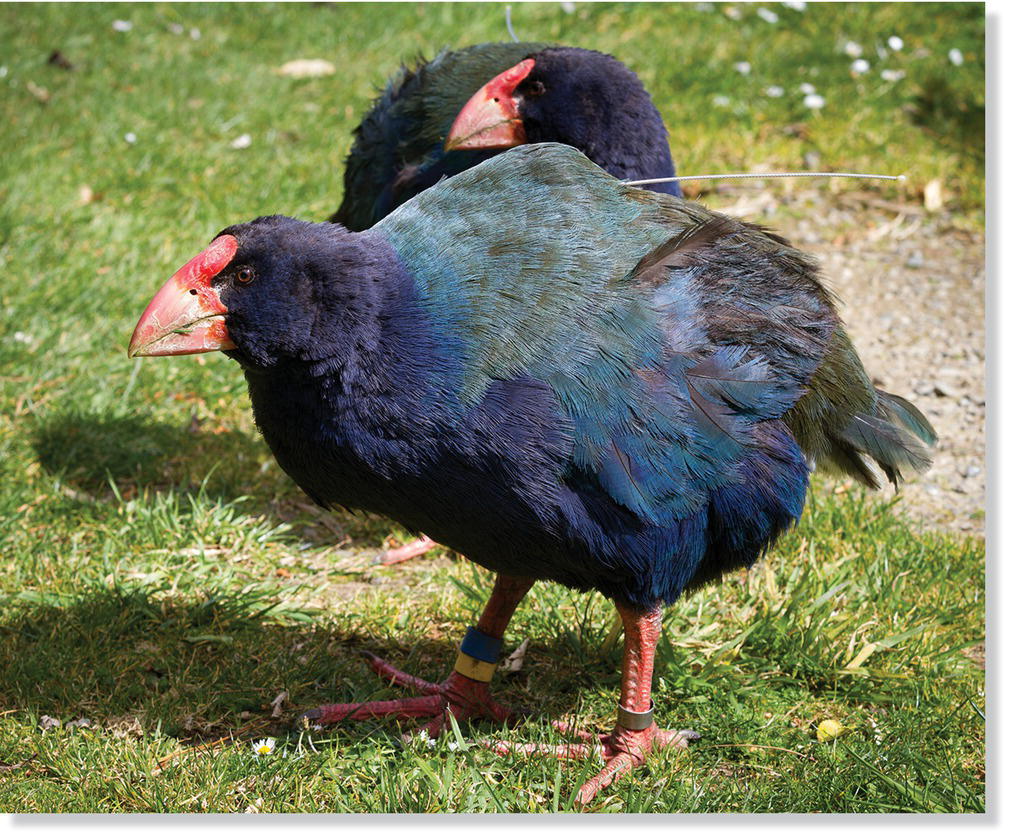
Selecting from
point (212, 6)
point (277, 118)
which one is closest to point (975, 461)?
point (277, 118)

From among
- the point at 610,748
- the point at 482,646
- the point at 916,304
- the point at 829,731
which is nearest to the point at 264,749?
the point at 482,646

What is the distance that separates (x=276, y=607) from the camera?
291cm

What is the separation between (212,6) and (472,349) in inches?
181

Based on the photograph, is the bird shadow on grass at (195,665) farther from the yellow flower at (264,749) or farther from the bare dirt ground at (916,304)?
the bare dirt ground at (916,304)

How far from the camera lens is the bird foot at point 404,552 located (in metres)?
3.18

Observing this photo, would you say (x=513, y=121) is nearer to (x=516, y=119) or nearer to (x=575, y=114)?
Answer: (x=516, y=119)

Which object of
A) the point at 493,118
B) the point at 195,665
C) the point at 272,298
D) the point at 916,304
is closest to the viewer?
the point at 272,298

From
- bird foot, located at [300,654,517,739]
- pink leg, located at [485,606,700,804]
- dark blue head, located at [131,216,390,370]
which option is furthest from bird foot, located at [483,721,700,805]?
dark blue head, located at [131,216,390,370]

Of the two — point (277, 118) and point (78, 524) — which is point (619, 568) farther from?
point (277, 118)

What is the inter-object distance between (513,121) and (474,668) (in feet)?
4.66

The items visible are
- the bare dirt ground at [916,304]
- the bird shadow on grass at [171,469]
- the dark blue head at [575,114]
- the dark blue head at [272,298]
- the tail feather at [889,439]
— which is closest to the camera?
the dark blue head at [272,298]

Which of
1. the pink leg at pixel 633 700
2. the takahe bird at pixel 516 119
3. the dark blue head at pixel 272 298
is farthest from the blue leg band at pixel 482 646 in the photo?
the takahe bird at pixel 516 119

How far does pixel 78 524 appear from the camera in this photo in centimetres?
318

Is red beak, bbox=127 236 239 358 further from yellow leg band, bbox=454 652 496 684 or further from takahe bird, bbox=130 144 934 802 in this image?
yellow leg band, bbox=454 652 496 684
